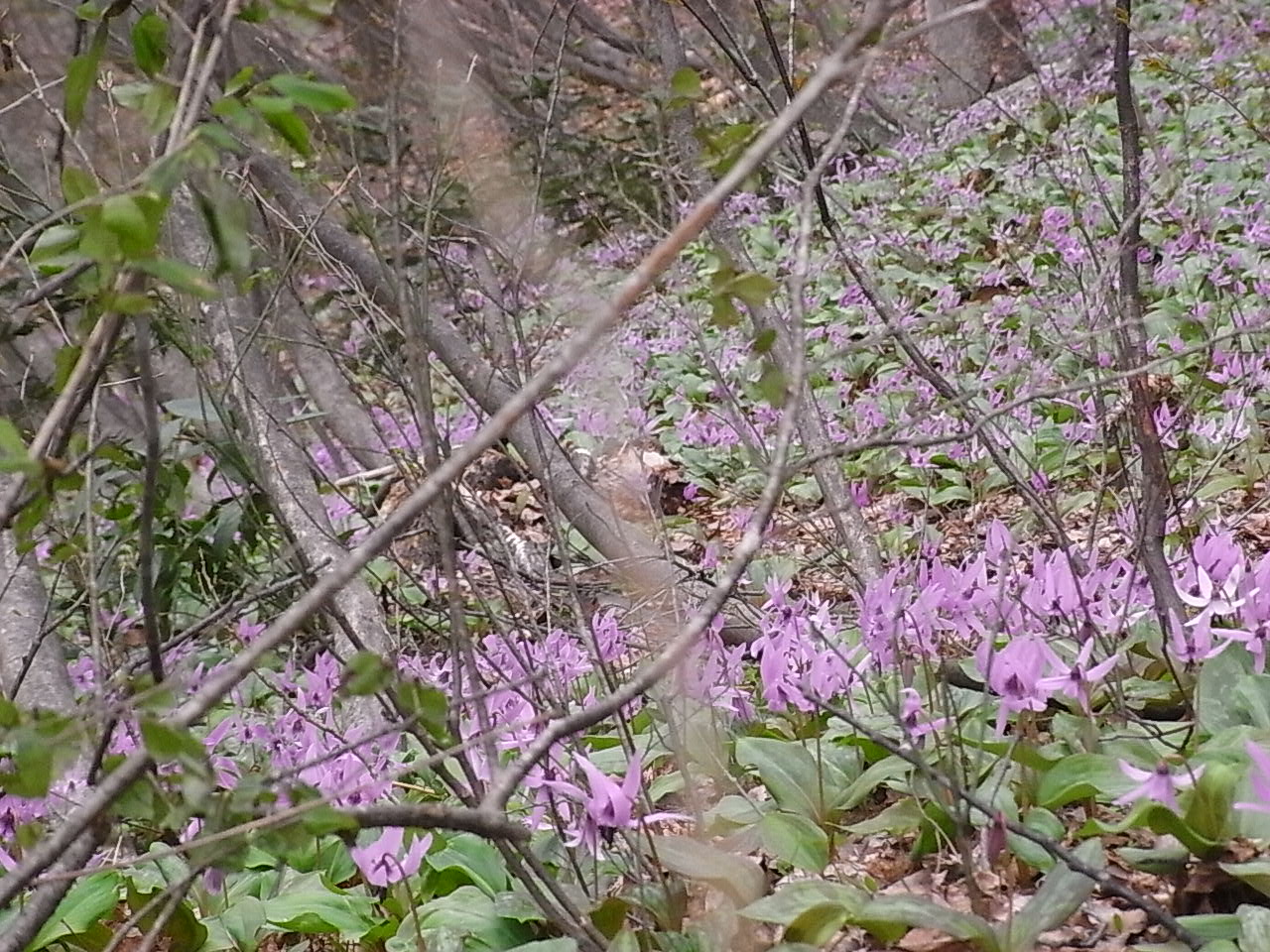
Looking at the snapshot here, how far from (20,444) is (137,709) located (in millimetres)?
218

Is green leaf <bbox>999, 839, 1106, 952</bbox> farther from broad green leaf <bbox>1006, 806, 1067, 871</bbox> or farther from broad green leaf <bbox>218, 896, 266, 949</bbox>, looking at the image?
broad green leaf <bbox>218, 896, 266, 949</bbox>

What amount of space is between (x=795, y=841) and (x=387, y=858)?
582mm

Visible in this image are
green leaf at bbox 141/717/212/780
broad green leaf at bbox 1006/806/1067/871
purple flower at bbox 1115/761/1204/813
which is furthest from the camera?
broad green leaf at bbox 1006/806/1067/871

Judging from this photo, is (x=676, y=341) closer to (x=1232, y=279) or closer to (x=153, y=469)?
(x=1232, y=279)

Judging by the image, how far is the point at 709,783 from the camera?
2.11 meters

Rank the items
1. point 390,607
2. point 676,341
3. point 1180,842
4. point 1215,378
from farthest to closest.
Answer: point 676,341 → point 390,607 → point 1215,378 → point 1180,842

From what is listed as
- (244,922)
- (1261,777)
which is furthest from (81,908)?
(1261,777)

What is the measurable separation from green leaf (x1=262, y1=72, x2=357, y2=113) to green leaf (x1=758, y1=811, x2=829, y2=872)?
120 centimetres

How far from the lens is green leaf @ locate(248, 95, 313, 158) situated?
0.90 metres

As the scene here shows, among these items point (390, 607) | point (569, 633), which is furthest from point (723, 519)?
point (569, 633)

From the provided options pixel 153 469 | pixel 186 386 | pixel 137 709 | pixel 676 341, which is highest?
pixel 186 386

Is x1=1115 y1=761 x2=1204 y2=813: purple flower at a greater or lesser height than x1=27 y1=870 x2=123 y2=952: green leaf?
lesser

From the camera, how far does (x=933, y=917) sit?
134cm

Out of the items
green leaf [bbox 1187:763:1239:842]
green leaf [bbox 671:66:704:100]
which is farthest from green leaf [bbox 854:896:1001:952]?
green leaf [bbox 671:66:704:100]
